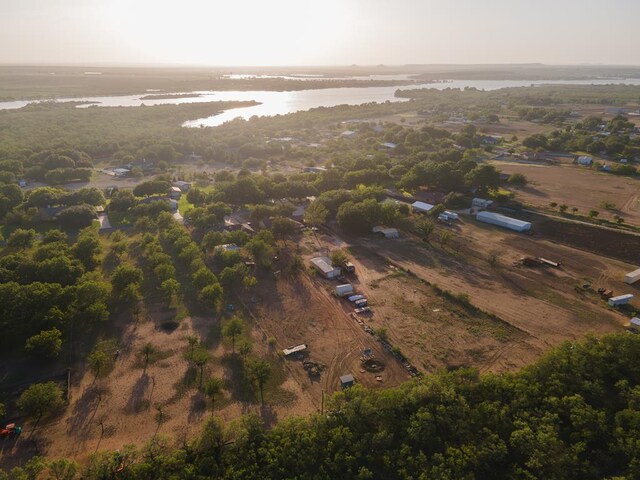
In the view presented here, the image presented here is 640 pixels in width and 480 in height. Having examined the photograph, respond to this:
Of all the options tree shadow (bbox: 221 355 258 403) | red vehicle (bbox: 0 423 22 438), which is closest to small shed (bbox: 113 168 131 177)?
tree shadow (bbox: 221 355 258 403)

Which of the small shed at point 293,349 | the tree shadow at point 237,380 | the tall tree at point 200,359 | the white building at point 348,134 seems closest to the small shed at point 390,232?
the small shed at point 293,349

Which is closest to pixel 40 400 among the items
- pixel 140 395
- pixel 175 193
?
pixel 140 395

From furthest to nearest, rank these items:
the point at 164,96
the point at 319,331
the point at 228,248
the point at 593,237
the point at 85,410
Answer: the point at 164,96, the point at 593,237, the point at 228,248, the point at 319,331, the point at 85,410

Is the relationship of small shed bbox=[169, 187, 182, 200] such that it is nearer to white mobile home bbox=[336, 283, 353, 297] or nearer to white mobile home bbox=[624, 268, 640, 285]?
white mobile home bbox=[336, 283, 353, 297]

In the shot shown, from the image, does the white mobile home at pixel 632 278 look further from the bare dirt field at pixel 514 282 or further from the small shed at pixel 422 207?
the small shed at pixel 422 207

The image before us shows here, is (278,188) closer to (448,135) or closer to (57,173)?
(57,173)

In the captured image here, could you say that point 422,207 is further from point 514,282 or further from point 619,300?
point 619,300
